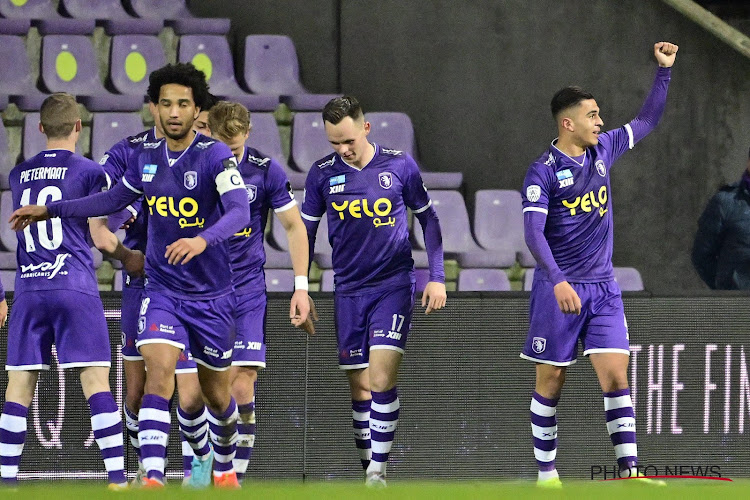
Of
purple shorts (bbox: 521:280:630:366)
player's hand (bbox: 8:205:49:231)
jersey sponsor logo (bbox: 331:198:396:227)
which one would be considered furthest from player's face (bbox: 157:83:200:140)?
purple shorts (bbox: 521:280:630:366)

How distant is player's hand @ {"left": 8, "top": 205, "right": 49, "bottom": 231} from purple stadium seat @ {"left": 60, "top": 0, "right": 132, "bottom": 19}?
6.04 meters

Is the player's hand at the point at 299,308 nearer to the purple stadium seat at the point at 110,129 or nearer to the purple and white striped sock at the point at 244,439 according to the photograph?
the purple and white striped sock at the point at 244,439

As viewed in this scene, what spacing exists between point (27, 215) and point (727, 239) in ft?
17.4

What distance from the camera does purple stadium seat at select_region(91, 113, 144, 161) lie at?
1049 cm

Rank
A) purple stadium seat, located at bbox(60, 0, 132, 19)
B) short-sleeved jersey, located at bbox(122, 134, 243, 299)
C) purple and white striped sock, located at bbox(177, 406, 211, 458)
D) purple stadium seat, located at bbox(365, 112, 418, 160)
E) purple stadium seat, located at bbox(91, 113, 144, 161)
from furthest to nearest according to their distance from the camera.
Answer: purple stadium seat, located at bbox(60, 0, 132, 19) → purple stadium seat, located at bbox(365, 112, 418, 160) → purple stadium seat, located at bbox(91, 113, 144, 161) → purple and white striped sock, located at bbox(177, 406, 211, 458) → short-sleeved jersey, located at bbox(122, 134, 243, 299)

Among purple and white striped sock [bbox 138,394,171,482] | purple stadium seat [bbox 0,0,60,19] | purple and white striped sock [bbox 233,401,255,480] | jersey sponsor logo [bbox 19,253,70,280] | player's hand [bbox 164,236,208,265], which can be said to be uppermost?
purple stadium seat [bbox 0,0,60,19]

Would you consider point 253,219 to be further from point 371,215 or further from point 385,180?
point 385,180

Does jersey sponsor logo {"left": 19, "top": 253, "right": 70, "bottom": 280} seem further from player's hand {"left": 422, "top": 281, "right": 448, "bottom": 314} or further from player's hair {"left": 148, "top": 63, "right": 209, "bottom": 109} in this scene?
player's hand {"left": 422, "top": 281, "right": 448, "bottom": 314}

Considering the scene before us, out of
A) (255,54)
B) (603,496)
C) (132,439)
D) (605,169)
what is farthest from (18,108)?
(603,496)

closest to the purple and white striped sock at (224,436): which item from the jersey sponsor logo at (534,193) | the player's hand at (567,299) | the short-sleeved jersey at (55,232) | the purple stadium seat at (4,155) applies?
A: the short-sleeved jersey at (55,232)

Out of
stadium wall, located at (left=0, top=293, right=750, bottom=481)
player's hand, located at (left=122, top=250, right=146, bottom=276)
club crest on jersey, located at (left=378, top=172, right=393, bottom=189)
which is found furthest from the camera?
stadium wall, located at (left=0, top=293, right=750, bottom=481)

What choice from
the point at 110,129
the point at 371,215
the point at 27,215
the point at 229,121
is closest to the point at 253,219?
the point at 229,121

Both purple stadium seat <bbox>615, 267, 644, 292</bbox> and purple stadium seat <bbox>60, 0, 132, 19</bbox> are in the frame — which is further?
purple stadium seat <bbox>60, 0, 132, 19</bbox>

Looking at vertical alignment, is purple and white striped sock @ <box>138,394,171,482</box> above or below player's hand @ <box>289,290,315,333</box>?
below
